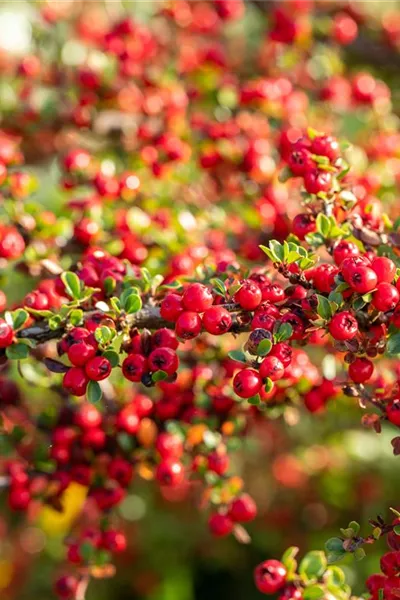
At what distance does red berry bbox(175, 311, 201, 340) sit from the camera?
126 cm

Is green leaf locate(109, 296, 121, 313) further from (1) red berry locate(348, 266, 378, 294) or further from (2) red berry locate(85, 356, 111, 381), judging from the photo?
(1) red berry locate(348, 266, 378, 294)

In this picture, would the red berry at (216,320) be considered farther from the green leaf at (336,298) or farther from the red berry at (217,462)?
the red berry at (217,462)

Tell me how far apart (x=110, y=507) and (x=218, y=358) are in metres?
0.44

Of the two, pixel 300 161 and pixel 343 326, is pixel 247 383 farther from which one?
pixel 300 161

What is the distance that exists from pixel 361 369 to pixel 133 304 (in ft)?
1.38

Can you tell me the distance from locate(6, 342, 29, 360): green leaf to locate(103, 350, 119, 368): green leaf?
150 mm

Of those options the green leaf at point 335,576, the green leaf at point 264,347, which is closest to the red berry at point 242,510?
the green leaf at point 335,576

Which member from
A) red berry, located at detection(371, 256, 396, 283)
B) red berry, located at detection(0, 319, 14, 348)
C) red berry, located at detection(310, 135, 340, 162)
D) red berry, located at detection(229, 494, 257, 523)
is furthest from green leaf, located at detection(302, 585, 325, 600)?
red berry, located at detection(310, 135, 340, 162)

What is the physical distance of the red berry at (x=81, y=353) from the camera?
4.17 ft

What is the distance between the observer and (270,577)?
1464 mm

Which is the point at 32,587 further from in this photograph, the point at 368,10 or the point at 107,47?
the point at 368,10

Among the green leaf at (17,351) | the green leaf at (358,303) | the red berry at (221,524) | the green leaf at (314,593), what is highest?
the green leaf at (358,303)

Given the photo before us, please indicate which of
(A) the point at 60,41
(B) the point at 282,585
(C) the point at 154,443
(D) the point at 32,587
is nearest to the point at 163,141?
(A) the point at 60,41

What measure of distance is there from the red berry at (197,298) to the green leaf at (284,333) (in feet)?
0.43
